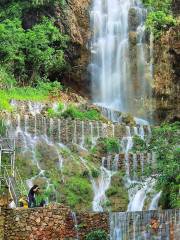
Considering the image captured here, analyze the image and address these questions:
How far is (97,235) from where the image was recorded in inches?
653

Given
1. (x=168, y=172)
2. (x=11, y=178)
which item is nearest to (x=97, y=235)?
(x=168, y=172)

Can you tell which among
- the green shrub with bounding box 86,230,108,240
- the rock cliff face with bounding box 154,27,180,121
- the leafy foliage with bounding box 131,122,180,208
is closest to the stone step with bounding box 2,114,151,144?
the rock cliff face with bounding box 154,27,180,121

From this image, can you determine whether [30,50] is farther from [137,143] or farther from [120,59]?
[137,143]

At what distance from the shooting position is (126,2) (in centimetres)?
3656

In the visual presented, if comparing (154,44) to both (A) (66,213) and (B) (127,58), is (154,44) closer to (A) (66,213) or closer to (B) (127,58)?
(B) (127,58)

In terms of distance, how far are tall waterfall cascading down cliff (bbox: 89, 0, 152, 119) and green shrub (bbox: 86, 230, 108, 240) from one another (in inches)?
634

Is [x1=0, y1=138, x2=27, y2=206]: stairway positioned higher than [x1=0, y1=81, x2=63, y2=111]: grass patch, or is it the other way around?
[x1=0, y1=81, x2=63, y2=111]: grass patch

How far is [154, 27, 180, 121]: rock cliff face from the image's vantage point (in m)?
31.6

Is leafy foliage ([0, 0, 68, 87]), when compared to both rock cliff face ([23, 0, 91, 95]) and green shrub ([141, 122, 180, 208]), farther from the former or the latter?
green shrub ([141, 122, 180, 208])

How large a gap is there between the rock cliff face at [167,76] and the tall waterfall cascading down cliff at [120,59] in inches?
26.3

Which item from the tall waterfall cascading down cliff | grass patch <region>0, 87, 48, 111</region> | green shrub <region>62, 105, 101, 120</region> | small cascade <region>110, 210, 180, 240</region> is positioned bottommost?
small cascade <region>110, 210, 180, 240</region>

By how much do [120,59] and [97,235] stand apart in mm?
19191

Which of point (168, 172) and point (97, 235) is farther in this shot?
point (168, 172)

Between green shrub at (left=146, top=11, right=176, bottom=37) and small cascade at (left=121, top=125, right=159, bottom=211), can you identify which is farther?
green shrub at (left=146, top=11, right=176, bottom=37)
